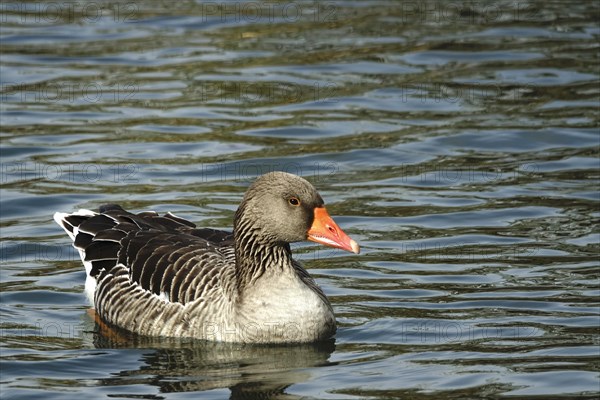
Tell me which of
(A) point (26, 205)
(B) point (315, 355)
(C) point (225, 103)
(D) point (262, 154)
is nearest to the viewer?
(B) point (315, 355)

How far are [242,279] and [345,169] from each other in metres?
6.43

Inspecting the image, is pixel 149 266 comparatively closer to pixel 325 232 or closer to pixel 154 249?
Result: pixel 154 249

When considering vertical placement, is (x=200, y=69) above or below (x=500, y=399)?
above

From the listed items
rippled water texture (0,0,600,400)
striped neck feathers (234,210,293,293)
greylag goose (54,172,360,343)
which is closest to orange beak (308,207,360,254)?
greylag goose (54,172,360,343)

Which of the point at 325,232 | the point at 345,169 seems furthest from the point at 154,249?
the point at 345,169

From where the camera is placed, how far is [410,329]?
1334 centimetres

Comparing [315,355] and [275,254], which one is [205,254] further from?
[315,355]

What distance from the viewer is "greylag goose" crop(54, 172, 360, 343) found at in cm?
1302

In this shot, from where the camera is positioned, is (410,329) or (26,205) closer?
(410,329)

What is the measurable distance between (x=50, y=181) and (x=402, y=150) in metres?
5.28

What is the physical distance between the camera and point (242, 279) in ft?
43.6

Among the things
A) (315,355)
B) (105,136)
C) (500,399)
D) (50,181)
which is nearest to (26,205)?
(50,181)

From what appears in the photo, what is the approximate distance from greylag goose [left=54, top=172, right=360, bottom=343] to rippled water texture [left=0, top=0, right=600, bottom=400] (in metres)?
0.24

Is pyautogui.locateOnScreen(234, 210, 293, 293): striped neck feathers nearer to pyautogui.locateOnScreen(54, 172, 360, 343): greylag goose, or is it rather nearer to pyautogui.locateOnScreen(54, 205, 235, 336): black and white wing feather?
pyautogui.locateOnScreen(54, 172, 360, 343): greylag goose
